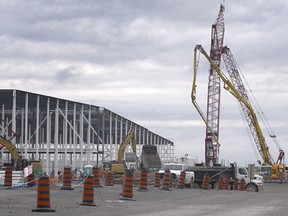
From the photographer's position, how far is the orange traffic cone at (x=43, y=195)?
19.6 meters

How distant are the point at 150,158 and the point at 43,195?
4931cm

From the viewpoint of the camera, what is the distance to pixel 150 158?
226 ft

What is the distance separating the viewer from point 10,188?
3359cm

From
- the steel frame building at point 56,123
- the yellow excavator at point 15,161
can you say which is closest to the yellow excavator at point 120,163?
the steel frame building at point 56,123

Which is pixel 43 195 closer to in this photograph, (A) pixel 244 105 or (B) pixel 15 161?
(B) pixel 15 161

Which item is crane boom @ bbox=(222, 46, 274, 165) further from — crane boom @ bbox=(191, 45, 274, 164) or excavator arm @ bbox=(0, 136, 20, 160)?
excavator arm @ bbox=(0, 136, 20, 160)

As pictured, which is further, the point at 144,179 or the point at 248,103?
the point at 248,103

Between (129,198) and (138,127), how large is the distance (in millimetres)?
79331

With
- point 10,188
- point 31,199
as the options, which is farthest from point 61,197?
point 10,188

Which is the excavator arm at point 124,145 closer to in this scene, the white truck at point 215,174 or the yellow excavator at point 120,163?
the yellow excavator at point 120,163

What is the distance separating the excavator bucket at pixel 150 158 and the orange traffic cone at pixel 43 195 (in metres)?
48.1

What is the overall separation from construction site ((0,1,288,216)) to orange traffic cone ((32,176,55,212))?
0.10 feet

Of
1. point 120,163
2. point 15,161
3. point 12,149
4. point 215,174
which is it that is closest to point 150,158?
point 120,163

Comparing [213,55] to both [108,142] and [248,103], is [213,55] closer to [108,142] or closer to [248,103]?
[248,103]
